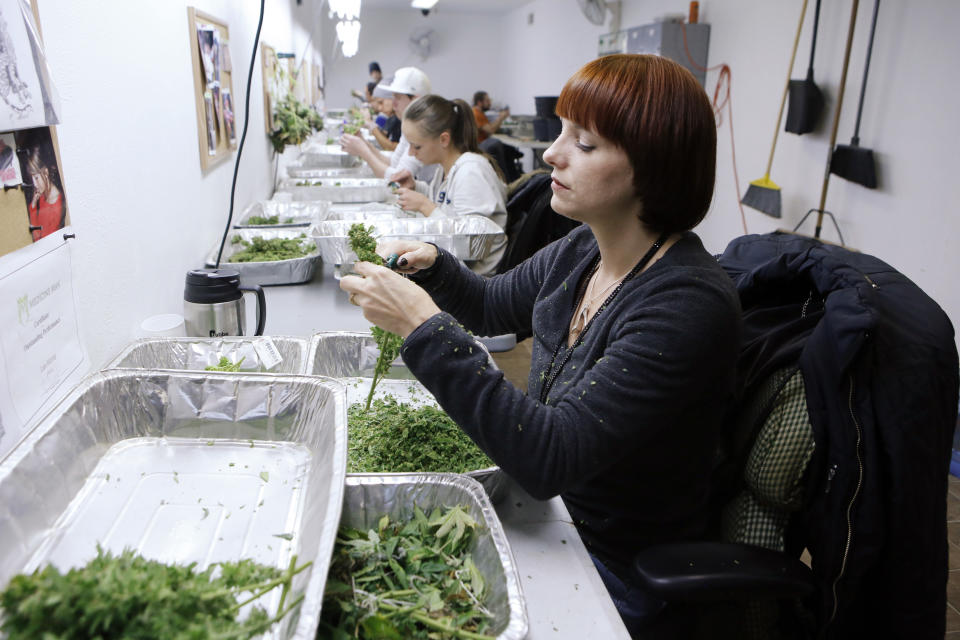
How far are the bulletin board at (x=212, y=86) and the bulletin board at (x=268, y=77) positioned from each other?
1.18 m

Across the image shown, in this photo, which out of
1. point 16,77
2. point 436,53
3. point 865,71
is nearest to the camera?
point 16,77

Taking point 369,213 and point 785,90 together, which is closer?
point 369,213

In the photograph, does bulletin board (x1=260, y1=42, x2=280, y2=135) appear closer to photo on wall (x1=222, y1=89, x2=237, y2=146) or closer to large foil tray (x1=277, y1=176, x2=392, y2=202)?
large foil tray (x1=277, y1=176, x2=392, y2=202)

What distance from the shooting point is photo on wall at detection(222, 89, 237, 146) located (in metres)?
2.48

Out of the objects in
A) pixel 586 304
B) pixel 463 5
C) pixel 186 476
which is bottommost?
pixel 186 476

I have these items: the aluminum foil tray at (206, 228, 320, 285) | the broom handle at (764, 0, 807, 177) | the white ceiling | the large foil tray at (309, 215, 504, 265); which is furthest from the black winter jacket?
the white ceiling

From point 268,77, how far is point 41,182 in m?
3.24

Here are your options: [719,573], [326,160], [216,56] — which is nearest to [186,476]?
[719,573]

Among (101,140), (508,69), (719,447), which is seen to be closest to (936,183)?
(719,447)

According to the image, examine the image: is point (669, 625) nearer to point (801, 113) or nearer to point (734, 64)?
point (801, 113)

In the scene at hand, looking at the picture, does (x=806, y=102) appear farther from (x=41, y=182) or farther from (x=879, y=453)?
(x=41, y=182)

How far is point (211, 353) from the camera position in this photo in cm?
149

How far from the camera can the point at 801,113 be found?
3.76 metres

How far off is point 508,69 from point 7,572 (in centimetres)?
1286
